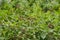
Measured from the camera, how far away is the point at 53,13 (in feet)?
23.0

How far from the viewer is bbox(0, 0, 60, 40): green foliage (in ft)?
18.8

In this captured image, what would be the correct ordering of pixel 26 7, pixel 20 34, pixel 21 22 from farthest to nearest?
pixel 26 7 < pixel 21 22 < pixel 20 34

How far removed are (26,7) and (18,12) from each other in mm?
510

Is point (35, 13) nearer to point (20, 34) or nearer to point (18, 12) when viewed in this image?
point (18, 12)

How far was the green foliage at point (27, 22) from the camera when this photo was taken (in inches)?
226

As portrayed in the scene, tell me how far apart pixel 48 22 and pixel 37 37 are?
2.20 ft

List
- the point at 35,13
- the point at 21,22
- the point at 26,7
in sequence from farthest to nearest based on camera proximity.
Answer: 1. the point at 26,7
2. the point at 35,13
3. the point at 21,22

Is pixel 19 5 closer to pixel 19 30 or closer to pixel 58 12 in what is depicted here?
pixel 58 12

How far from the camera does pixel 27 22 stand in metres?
6.14

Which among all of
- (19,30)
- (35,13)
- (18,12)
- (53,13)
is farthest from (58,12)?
(19,30)

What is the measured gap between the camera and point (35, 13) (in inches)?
265

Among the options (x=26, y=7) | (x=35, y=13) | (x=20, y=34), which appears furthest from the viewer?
(x=26, y=7)

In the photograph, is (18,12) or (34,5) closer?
(18,12)

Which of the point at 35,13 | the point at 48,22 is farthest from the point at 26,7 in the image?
the point at 48,22
